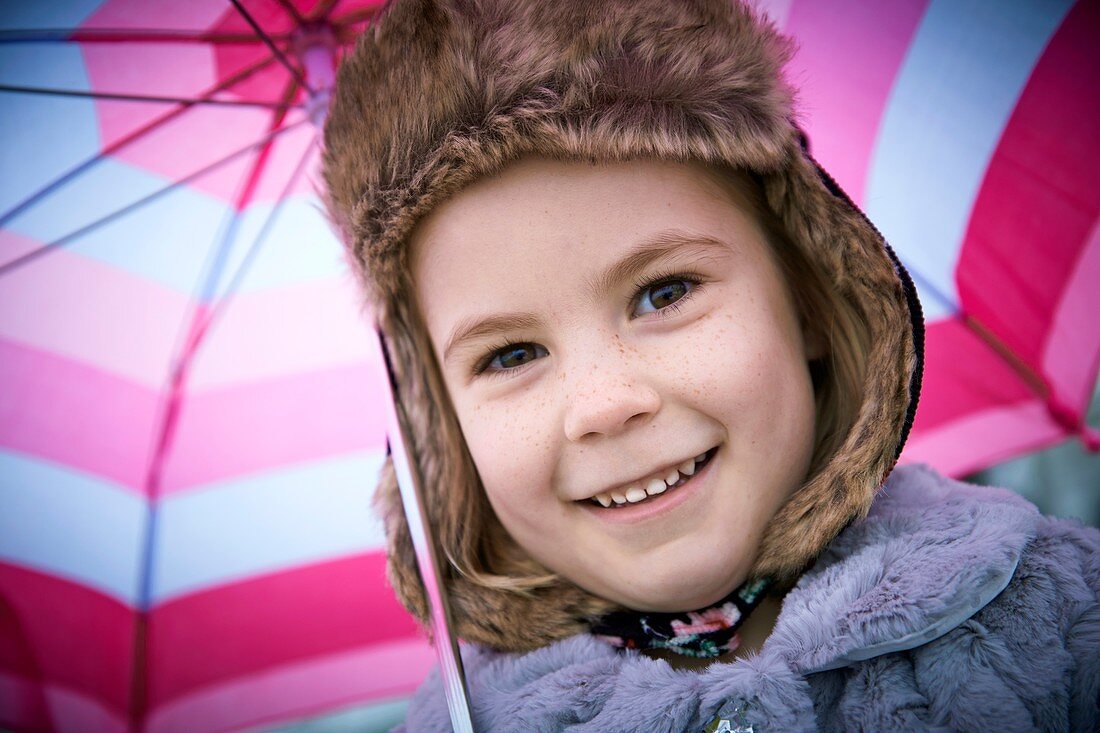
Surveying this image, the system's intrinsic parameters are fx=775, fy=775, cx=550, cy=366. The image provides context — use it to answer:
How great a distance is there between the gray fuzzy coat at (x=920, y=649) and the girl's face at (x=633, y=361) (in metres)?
0.13

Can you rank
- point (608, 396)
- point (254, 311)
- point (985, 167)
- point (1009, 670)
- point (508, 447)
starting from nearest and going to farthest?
point (1009, 670) → point (608, 396) → point (508, 447) → point (985, 167) → point (254, 311)

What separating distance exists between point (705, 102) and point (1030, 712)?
0.84 m

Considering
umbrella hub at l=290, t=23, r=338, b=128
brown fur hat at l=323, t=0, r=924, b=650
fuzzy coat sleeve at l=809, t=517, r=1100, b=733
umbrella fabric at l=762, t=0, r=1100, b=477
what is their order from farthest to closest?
umbrella hub at l=290, t=23, r=338, b=128, umbrella fabric at l=762, t=0, r=1100, b=477, brown fur hat at l=323, t=0, r=924, b=650, fuzzy coat sleeve at l=809, t=517, r=1100, b=733

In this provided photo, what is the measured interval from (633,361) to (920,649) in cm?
49

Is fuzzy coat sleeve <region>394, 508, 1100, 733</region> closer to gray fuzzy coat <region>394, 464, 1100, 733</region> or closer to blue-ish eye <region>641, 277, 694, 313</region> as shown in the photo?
gray fuzzy coat <region>394, 464, 1100, 733</region>

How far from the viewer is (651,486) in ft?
3.51

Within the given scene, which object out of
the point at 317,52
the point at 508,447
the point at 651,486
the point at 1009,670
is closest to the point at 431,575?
the point at 508,447

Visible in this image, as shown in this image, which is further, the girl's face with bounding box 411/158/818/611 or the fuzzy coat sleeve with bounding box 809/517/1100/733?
the girl's face with bounding box 411/158/818/611

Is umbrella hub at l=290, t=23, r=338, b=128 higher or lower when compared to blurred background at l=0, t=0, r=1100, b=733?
higher

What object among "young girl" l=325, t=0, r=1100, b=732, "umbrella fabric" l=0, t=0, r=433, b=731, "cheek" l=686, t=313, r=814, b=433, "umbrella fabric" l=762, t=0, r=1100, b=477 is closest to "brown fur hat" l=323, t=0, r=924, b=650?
"young girl" l=325, t=0, r=1100, b=732

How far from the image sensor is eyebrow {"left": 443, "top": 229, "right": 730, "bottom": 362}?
3.37ft

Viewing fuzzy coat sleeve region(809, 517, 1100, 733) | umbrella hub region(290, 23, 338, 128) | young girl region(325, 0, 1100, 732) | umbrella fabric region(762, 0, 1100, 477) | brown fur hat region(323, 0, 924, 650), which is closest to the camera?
fuzzy coat sleeve region(809, 517, 1100, 733)

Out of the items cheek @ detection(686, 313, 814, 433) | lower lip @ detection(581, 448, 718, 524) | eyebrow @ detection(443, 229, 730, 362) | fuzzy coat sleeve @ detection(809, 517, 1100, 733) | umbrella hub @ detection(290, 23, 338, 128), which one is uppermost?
umbrella hub @ detection(290, 23, 338, 128)

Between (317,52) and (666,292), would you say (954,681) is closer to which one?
(666,292)
